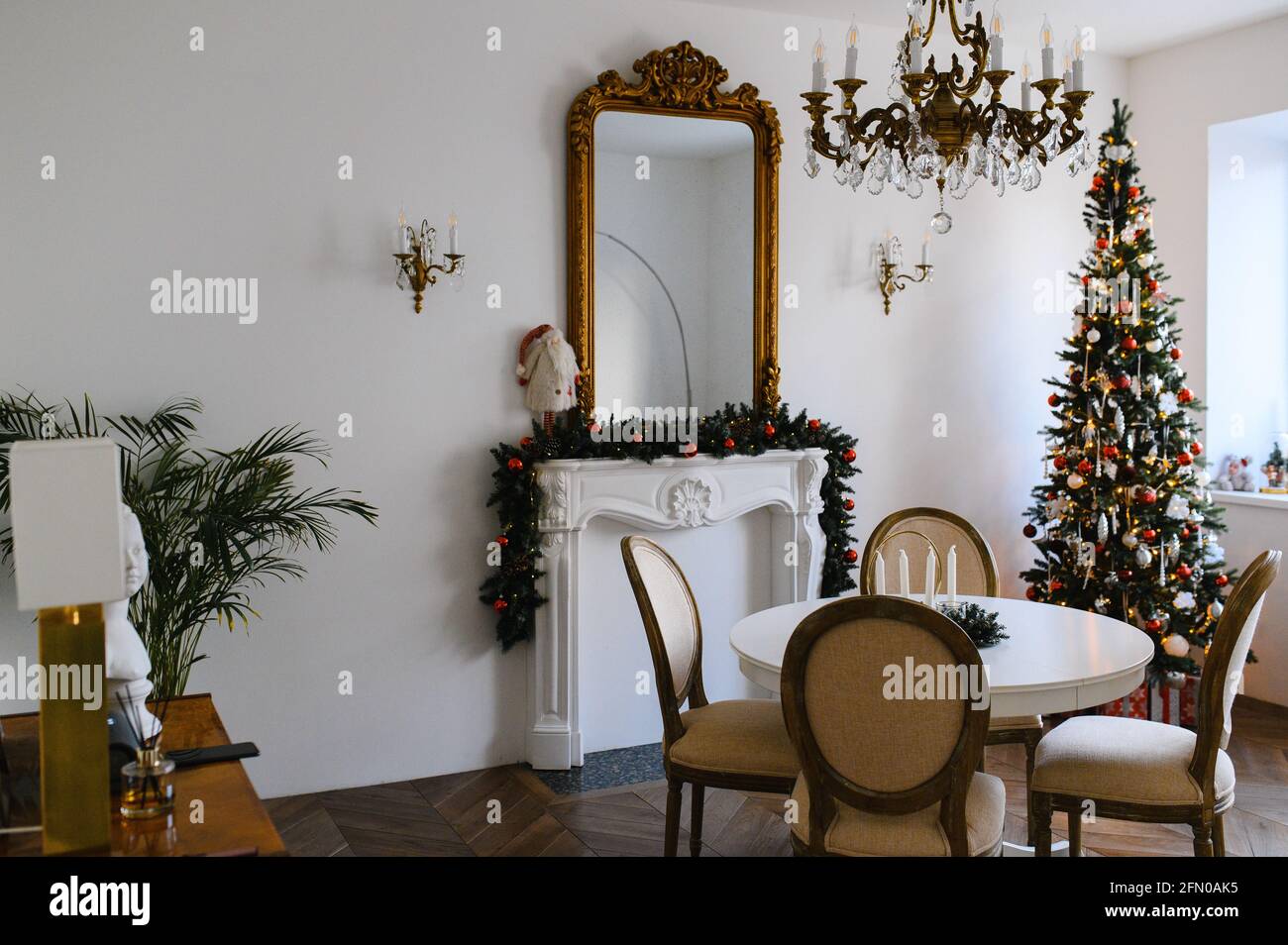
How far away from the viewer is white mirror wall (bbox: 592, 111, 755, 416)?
4.48 metres

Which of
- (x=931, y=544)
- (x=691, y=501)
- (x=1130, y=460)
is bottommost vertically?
(x=931, y=544)

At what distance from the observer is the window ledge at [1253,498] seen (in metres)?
5.02

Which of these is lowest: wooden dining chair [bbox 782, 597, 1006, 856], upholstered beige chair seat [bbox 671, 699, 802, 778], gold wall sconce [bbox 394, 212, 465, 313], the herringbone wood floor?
the herringbone wood floor

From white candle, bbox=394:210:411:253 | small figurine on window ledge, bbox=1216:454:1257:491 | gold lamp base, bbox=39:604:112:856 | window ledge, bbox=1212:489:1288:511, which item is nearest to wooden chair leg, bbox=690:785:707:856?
gold lamp base, bbox=39:604:112:856

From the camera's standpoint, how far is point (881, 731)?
2.45 meters

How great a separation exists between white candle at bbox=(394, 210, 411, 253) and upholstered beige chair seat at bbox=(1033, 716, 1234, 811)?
268 cm

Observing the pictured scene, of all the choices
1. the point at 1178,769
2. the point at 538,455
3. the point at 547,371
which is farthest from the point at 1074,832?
the point at 547,371

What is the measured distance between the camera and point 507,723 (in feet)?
14.4

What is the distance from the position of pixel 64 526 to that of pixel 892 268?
404 centimetres

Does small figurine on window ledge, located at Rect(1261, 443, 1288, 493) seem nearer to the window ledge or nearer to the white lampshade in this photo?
the window ledge

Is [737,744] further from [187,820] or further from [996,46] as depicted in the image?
[996,46]
